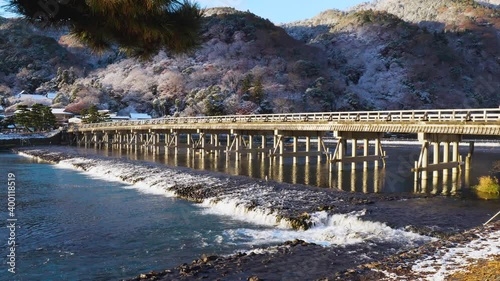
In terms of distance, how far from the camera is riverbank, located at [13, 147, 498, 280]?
9562 millimetres

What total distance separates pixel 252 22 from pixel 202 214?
112880mm

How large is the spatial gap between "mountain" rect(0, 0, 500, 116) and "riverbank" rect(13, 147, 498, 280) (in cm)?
5350

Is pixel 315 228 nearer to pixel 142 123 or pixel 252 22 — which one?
pixel 142 123

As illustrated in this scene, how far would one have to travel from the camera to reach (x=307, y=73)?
298ft

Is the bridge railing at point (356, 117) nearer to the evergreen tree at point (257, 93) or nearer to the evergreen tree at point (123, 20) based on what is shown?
the evergreen tree at point (123, 20)

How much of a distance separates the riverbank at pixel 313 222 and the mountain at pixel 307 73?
176 feet

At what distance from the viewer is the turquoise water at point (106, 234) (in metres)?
10.5

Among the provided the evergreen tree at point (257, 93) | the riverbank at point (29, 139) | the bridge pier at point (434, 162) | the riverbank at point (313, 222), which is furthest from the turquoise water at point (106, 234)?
the evergreen tree at point (257, 93)

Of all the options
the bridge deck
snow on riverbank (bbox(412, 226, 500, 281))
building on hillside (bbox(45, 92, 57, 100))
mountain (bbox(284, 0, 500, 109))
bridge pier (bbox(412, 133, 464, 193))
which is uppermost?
mountain (bbox(284, 0, 500, 109))

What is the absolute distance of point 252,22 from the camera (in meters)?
122

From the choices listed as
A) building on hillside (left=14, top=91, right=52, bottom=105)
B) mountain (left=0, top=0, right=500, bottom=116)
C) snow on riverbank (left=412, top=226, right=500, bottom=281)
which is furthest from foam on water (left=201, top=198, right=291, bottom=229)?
building on hillside (left=14, top=91, right=52, bottom=105)

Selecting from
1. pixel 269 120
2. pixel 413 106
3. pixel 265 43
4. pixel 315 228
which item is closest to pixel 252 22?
pixel 265 43

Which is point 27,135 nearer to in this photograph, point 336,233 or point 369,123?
point 369,123

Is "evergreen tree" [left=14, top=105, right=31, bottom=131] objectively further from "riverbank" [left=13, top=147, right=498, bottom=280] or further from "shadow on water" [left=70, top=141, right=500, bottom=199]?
"riverbank" [left=13, top=147, right=498, bottom=280]
